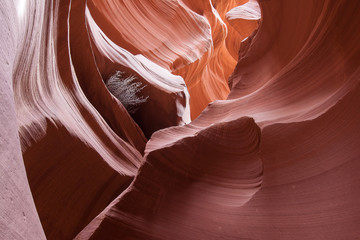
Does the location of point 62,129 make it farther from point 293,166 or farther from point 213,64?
point 213,64

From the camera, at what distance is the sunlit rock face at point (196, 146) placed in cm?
152

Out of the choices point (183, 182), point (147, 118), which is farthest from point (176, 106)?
point (183, 182)

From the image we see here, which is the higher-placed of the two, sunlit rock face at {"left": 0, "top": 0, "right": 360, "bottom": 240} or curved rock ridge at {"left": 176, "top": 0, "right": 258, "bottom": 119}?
sunlit rock face at {"left": 0, "top": 0, "right": 360, "bottom": 240}

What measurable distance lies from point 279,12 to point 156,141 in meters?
1.96

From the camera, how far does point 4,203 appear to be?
93 centimetres

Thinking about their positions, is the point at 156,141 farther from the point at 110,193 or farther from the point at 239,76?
the point at 239,76

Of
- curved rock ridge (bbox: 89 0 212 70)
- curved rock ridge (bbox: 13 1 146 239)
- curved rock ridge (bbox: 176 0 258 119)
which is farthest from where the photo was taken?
curved rock ridge (bbox: 176 0 258 119)

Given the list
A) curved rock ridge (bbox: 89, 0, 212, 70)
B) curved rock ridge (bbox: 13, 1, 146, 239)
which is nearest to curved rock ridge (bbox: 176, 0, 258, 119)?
curved rock ridge (bbox: 89, 0, 212, 70)

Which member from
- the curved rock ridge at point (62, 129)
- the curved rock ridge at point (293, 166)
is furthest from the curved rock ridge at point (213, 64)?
the curved rock ridge at point (293, 166)

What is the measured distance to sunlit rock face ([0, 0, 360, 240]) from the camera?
152 centimetres

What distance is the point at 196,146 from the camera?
2381 millimetres

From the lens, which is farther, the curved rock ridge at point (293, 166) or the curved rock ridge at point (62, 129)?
the curved rock ridge at point (62, 129)

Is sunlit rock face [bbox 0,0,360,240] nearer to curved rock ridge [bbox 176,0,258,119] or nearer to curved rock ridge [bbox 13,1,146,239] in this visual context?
curved rock ridge [bbox 13,1,146,239]

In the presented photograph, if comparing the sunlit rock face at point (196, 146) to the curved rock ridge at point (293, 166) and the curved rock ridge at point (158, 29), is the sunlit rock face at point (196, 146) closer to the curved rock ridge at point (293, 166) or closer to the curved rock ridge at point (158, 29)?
the curved rock ridge at point (293, 166)
